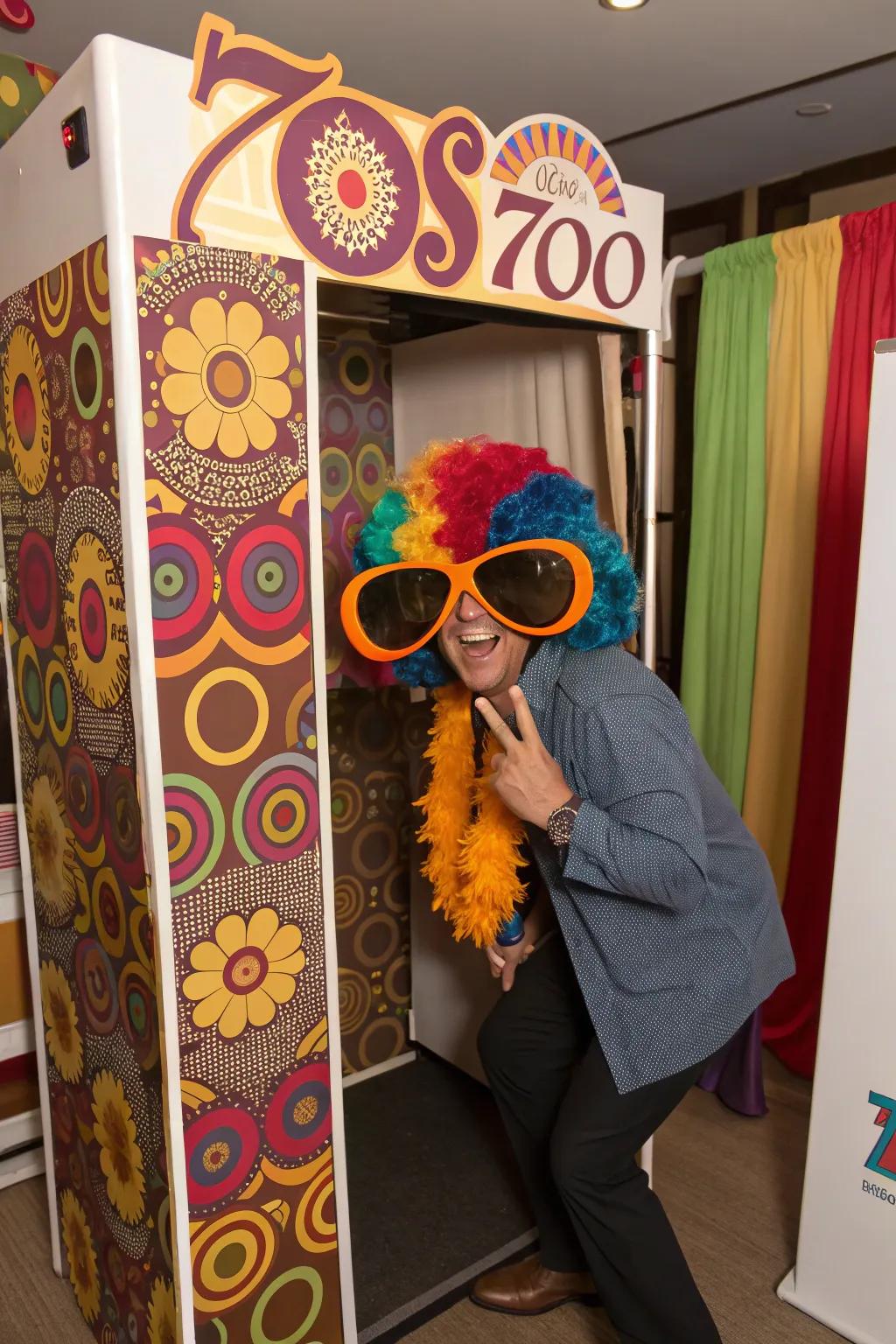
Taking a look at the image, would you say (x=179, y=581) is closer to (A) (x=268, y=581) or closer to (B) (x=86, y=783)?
(A) (x=268, y=581)

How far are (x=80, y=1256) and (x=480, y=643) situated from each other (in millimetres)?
1425

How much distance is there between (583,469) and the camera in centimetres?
229

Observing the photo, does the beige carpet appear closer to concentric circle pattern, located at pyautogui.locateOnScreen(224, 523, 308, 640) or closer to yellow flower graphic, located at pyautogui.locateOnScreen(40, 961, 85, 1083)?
yellow flower graphic, located at pyautogui.locateOnScreen(40, 961, 85, 1083)

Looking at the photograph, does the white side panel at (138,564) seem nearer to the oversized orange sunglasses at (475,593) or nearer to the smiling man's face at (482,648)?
the oversized orange sunglasses at (475,593)

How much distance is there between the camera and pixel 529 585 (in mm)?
1660

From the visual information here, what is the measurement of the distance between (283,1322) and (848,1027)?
3.57 feet

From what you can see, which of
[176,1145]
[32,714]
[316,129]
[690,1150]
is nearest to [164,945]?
[176,1145]

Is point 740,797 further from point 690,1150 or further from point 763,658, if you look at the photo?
point 690,1150

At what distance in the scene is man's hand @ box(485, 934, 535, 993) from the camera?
1979mm

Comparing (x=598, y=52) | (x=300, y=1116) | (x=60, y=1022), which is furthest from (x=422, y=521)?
(x=598, y=52)

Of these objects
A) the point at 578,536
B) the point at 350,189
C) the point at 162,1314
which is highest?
the point at 350,189

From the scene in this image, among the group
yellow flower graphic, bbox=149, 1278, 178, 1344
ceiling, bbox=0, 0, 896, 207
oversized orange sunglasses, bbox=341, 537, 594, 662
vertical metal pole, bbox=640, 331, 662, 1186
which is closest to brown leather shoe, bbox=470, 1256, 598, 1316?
vertical metal pole, bbox=640, 331, 662, 1186

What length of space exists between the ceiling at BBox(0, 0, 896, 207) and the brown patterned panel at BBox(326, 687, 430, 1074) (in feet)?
5.08

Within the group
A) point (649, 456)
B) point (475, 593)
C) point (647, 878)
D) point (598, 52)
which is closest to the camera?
point (647, 878)
